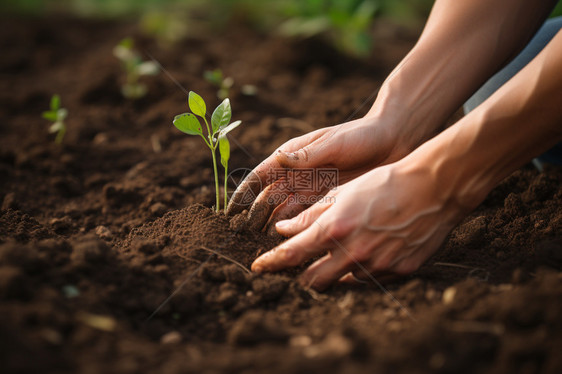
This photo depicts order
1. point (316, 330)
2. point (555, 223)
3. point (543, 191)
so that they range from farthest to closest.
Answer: point (543, 191), point (555, 223), point (316, 330)

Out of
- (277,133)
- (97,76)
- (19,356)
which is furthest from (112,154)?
(19,356)

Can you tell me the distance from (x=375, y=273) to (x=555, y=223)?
0.85 meters

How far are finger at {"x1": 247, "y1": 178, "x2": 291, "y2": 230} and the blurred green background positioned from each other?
2.10 m

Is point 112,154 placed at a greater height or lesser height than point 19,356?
greater

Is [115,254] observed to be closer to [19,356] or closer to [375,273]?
[19,356]

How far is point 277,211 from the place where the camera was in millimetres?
1839

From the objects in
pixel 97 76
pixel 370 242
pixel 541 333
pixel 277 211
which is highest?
pixel 97 76

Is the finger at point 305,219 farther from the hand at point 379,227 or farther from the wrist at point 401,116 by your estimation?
the wrist at point 401,116

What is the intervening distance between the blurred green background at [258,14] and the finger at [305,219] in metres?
2.30

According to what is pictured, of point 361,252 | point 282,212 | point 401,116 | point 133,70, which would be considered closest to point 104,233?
point 282,212

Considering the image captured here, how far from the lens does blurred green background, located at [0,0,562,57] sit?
12.4 feet

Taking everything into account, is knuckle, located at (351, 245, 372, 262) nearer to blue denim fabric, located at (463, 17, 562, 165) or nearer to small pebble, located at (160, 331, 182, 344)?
small pebble, located at (160, 331, 182, 344)

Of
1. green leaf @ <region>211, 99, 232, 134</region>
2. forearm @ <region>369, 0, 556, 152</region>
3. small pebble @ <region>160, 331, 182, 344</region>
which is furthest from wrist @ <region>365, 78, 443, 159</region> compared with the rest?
small pebble @ <region>160, 331, 182, 344</region>

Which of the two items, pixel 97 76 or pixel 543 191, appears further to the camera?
pixel 97 76
